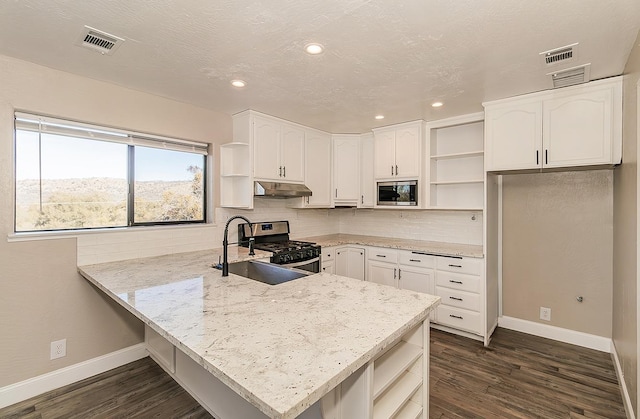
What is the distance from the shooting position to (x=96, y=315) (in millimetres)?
2568

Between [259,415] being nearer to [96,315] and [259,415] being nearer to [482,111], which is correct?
[96,315]

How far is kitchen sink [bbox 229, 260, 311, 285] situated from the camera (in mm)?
2268

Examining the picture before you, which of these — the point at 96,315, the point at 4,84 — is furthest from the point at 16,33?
the point at 96,315

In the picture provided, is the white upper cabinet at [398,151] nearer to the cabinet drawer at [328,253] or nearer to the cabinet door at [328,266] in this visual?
the cabinet drawer at [328,253]

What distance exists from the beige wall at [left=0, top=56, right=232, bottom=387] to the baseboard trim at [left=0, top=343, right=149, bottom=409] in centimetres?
5

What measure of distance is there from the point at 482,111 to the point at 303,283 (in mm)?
2870

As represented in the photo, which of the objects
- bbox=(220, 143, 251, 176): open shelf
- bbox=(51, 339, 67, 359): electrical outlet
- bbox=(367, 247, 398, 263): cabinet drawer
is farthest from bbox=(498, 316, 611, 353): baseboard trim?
bbox=(51, 339, 67, 359): electrical outlet

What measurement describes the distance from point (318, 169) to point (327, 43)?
7.71ft

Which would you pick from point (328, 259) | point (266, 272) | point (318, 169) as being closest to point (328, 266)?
point (328, 259)

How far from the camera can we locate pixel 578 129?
2.58 metres

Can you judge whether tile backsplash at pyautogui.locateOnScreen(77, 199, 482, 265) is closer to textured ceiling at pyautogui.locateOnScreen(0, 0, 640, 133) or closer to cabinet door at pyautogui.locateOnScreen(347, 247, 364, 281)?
cabinet door at pyautogui.locateOnScreen(347, 247, 364, 281)

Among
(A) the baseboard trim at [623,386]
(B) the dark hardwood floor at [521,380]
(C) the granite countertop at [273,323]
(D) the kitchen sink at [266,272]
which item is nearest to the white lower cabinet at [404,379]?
(C) the granite countertop at [273,323]

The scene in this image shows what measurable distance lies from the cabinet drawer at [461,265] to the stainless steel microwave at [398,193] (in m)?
0.79

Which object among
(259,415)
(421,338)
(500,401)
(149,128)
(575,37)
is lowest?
(500,401)
